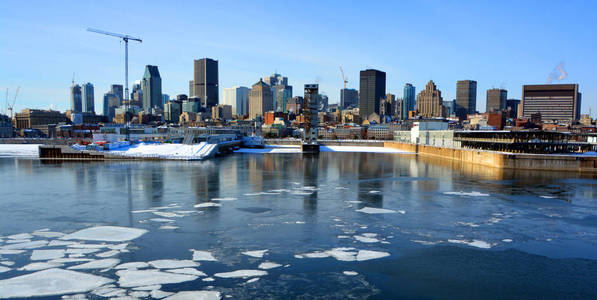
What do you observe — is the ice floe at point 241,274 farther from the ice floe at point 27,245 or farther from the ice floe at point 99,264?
the ice floe at point 27,245

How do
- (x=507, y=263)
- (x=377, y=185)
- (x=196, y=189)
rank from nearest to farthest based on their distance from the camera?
(x=507, y=263), (x=196, y=189), (x=377, y=185)

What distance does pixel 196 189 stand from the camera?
36.0m

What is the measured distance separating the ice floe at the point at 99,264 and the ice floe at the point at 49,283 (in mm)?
508

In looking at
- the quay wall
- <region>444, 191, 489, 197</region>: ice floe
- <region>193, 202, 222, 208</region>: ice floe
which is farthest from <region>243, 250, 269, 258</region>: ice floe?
the quay wall

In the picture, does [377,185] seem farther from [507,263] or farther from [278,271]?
[278,271]

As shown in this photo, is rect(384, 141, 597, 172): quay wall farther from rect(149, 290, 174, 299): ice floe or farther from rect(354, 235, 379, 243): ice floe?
rect(149, 290, 174, 299): ice floe

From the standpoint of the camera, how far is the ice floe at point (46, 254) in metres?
16.1

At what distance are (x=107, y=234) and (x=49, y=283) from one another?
6467mm

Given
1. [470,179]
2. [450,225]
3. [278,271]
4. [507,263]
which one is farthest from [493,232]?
[470,179]

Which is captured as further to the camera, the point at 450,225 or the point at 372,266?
the point at 450,225

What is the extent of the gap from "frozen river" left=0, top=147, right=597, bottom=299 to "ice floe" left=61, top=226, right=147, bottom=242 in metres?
0.06

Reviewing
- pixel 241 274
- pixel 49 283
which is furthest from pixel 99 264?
pixel 241 274

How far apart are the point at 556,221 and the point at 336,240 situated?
47.4 feet

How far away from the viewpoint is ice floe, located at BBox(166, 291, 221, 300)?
12.5m
